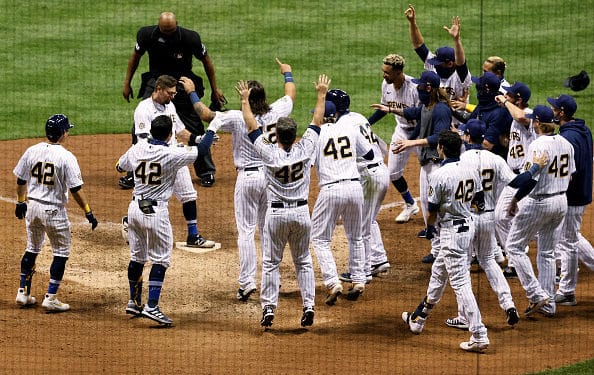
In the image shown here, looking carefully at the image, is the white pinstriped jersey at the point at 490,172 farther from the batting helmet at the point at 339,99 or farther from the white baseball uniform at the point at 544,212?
the batting helmet at the point at 339,99

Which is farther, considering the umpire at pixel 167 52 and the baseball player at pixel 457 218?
the umpire at pixel 167 52

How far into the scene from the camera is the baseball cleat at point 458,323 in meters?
9.67

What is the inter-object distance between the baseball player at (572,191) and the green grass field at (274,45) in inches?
228

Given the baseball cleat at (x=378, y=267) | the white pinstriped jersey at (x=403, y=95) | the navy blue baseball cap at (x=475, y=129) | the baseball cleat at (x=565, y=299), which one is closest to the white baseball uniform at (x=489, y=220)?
the navy blue baseball cap at (x=475, y=129)

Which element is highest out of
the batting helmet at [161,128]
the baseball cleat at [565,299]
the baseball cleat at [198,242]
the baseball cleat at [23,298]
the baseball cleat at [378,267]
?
the batting helmet at [161,128]

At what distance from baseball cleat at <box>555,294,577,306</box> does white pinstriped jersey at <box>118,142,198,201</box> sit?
3459 millimetres

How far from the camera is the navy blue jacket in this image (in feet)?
33.0

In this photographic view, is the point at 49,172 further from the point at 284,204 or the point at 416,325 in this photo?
the point at 416,325

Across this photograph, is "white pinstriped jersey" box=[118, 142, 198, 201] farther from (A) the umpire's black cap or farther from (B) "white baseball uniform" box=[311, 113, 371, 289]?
(A) the umpire's black cap

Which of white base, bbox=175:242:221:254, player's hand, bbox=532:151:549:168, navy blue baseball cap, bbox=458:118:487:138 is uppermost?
navy blue baseball cap, bbox=458:118:487:138

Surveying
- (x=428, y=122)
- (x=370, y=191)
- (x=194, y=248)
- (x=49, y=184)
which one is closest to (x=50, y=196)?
(x=49, y=184)

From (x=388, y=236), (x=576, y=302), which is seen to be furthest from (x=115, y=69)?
(x=576, y=302)

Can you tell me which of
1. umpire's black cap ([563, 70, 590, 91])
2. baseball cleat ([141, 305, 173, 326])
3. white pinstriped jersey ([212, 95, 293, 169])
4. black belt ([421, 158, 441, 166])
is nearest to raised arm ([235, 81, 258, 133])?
white pinstriped jersey ([212, 95, 293, 169])

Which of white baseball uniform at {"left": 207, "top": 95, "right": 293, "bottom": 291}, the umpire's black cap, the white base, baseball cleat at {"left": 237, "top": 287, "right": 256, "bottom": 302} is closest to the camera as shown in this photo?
white baseball uniform at {"left": 207, "top": 95, "right": 293, "bottom": 291}
